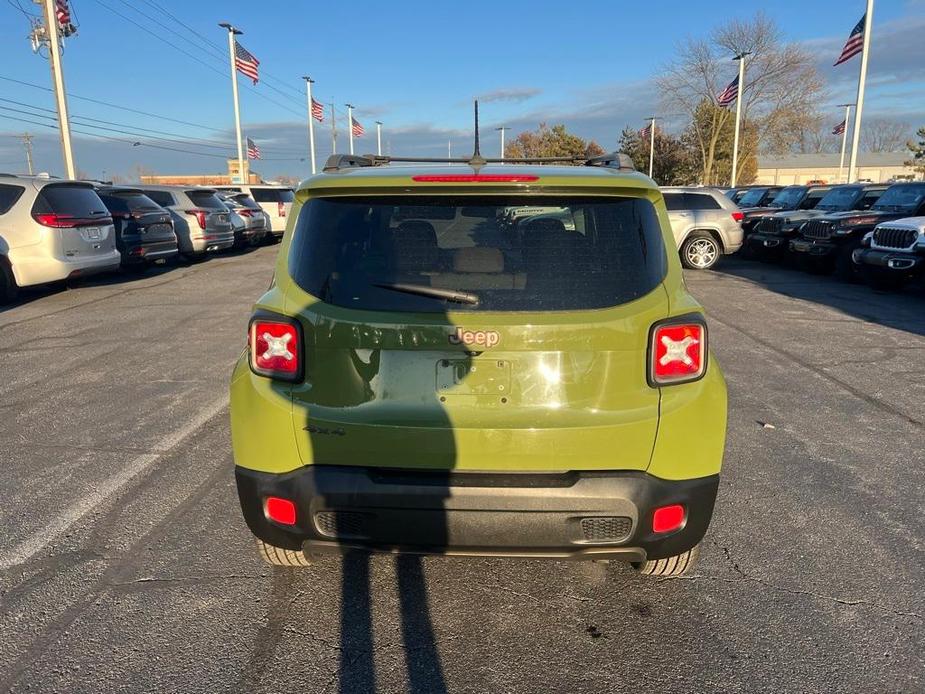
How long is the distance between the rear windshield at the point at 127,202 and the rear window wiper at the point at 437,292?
42.1ft

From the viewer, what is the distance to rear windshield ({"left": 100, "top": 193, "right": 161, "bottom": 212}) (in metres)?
13.6

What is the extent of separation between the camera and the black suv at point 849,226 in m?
12.9

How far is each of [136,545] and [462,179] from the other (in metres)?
2.41

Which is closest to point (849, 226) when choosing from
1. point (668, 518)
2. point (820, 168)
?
point (668, 518)

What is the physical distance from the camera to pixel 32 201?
33.6ft

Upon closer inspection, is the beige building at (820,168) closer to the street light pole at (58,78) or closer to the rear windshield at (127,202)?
the street light pole at (58,78)

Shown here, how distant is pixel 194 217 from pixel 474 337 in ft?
50.5

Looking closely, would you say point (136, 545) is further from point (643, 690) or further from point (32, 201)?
point (32, 201)

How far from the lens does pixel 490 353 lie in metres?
2.46

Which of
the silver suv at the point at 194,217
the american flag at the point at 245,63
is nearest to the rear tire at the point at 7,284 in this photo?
the silver suv at the point at 194,217

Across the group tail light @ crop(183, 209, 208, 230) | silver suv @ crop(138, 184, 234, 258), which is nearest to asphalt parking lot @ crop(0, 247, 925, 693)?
silver suv @ crop(138, 184, 234, 258)

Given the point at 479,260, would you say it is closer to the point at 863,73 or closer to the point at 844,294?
the point at 844,294

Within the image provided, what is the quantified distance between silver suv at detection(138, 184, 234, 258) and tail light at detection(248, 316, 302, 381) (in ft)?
46.9

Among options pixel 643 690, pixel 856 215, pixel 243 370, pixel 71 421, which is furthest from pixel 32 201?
pixel 856 215
